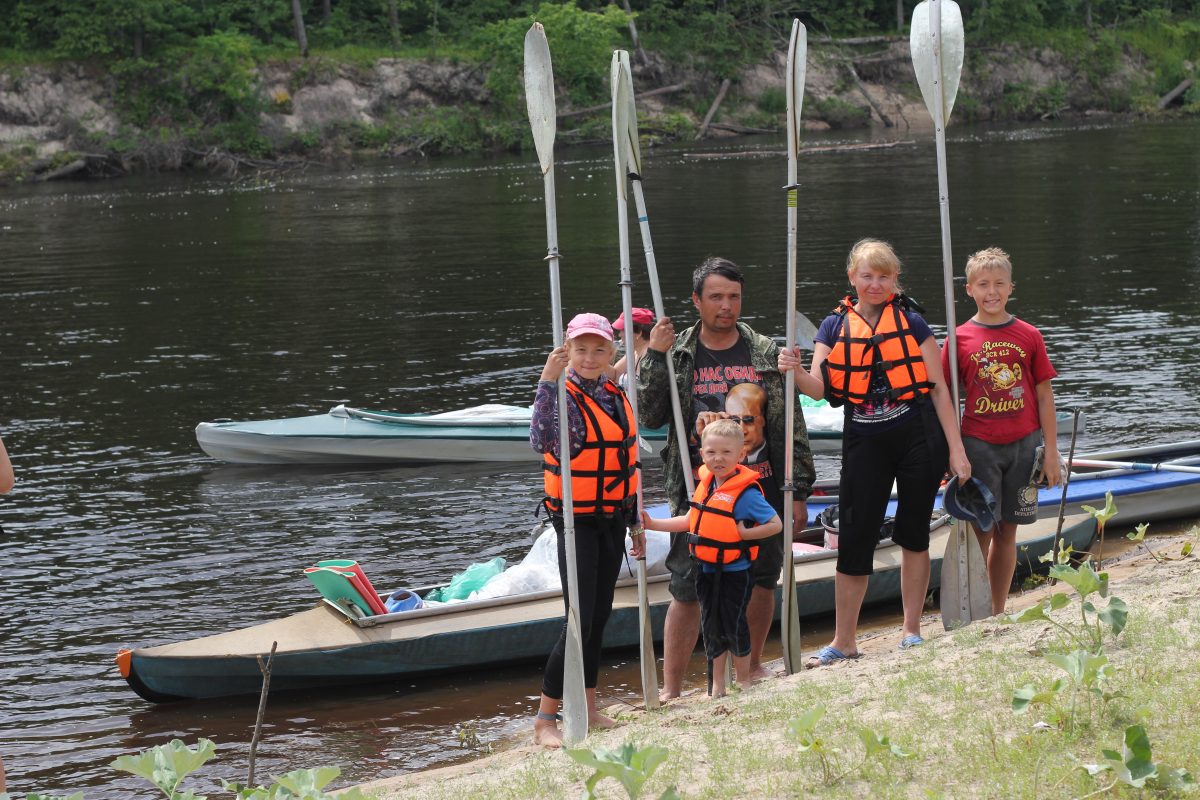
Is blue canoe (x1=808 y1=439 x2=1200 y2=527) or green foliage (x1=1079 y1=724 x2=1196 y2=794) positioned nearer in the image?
green foliage (x1=1079 y1=724 x2=1196 y2=794)

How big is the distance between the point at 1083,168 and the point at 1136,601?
28337 millimetres

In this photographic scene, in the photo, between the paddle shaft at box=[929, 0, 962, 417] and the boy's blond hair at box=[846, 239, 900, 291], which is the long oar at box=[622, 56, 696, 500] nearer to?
the boy's blond hair at box=[846, 239, 900, 291]

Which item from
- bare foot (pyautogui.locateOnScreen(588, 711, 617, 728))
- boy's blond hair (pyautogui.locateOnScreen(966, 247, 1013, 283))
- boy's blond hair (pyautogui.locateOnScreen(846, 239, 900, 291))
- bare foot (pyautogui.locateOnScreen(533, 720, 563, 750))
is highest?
boy's blond hair (pyautogui.locateOnScreen(846, 239, 900, 291))

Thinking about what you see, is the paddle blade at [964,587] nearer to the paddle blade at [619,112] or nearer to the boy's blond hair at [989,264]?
the boy's blond hair at [989,264]

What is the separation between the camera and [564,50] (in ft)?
150

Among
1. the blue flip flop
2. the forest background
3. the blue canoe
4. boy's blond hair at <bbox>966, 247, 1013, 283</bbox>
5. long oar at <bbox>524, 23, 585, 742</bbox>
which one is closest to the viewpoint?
long oar at <bbox>524, 23, 585, 742</bbox>

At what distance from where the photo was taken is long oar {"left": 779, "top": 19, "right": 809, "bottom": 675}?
17.8 ft

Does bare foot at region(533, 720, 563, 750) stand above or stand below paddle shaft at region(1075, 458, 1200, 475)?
below

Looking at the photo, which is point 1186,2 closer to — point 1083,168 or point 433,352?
point 1083,168

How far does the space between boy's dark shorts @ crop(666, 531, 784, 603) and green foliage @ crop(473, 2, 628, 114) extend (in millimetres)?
40291

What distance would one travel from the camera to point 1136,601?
17.5ft

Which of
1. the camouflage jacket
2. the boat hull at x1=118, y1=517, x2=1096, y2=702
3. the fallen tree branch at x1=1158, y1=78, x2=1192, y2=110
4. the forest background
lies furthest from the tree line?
the camouflage jacket

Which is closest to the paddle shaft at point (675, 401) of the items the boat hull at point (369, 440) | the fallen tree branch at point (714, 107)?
the boat hull at point (369, 440)

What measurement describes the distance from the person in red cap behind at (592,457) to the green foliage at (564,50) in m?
40.4
